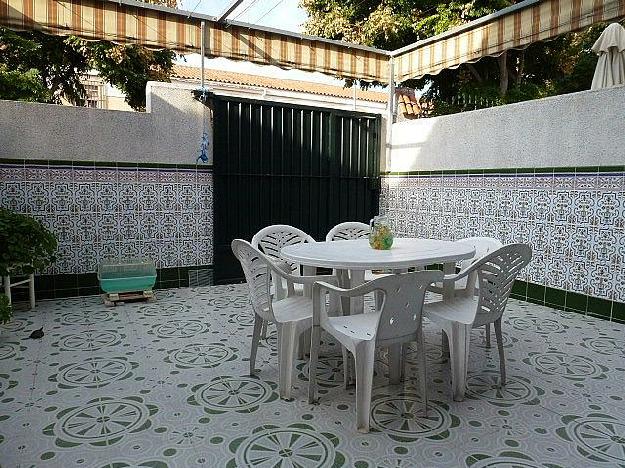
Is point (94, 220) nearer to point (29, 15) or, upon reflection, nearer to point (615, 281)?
point (29, 15)

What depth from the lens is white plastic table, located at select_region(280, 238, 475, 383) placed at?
247 cm

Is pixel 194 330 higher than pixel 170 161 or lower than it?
lower

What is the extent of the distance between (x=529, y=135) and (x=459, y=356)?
308cm

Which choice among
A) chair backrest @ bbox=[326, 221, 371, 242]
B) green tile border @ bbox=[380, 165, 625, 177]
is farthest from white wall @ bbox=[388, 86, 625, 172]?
chair backrest @ bbox=[326, 221, 371, 242]

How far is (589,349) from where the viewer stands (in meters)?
3.32

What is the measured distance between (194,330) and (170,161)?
7.41 ft

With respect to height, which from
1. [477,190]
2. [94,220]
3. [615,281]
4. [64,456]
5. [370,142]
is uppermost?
[370,142]

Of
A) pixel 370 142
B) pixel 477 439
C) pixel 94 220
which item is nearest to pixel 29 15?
pixel 94 220

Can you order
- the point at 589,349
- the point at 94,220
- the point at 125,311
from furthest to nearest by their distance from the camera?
the point at 94,220
the point at 125,311
the point at 589,349

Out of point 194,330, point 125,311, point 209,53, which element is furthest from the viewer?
point 209,53

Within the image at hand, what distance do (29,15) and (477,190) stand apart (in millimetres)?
4922

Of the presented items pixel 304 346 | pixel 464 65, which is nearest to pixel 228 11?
pixel 304 346

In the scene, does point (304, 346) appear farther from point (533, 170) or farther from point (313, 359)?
point (533, 170)

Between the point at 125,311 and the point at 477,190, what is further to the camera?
the point at 477,190
